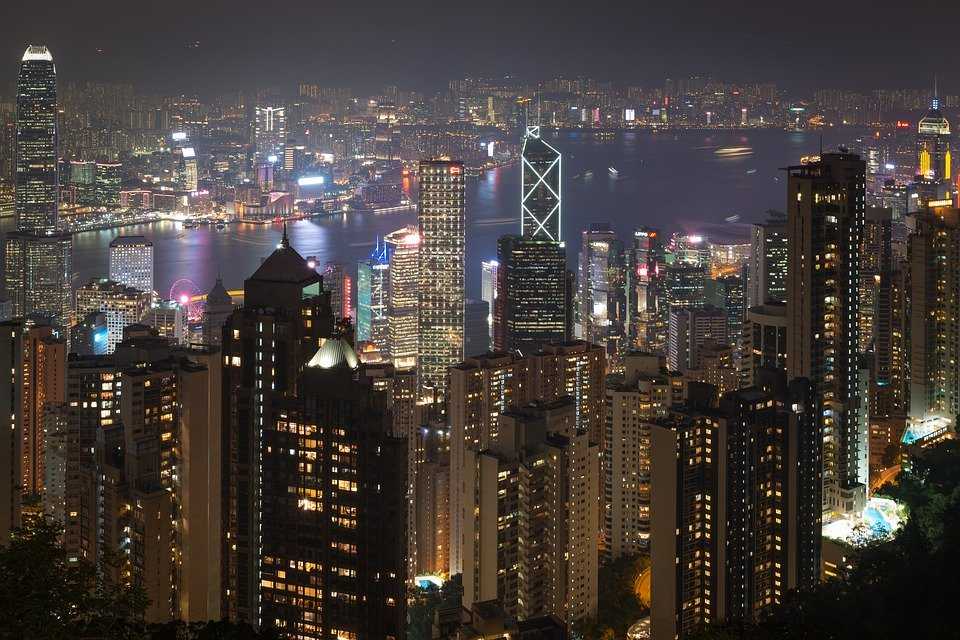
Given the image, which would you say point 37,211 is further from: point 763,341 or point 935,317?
point 935,317

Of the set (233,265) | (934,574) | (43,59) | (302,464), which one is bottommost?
(934,574)

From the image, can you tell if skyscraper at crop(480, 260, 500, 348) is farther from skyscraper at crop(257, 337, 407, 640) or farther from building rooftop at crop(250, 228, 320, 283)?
skyscraper at crop(257, 337, 407, 640)

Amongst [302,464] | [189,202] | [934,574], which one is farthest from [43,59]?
[934,574]

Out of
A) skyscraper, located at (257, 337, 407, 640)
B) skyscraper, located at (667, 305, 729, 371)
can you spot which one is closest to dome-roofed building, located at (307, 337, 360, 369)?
skyscraper, located at (257, 337, 407, 640)

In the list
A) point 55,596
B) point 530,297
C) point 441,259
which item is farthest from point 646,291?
point 55,596

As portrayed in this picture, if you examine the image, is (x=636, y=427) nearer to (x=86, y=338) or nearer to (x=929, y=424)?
(x=929, y=424)

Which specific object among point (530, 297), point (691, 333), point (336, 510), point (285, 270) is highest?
point (285, 270)
